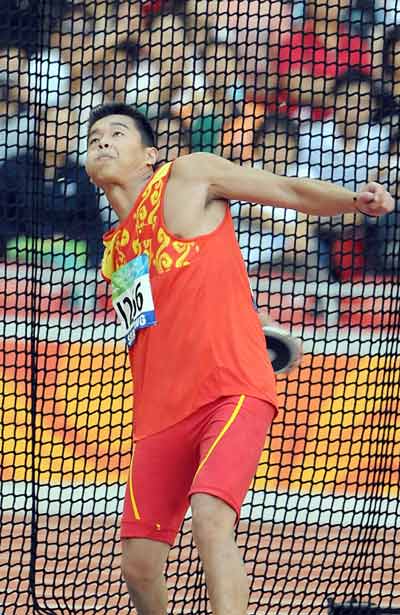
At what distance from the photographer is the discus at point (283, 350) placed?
4984 mm

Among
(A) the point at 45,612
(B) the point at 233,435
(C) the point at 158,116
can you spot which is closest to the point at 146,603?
(B) the point at 233,435

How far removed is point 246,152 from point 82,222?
1162mm

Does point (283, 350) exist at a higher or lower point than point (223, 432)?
higher

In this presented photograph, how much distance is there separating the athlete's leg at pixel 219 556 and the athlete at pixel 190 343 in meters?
0.06

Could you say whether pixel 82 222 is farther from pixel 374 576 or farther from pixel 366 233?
pixel 374 576

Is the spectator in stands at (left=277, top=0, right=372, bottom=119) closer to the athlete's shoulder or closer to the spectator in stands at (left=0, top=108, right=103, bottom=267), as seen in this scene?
the spectator in stands at (left=0, top=108, right=103, bottom=267)

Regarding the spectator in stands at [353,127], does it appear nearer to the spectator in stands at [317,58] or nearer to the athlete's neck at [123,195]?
the spectator in stands at [317,58]

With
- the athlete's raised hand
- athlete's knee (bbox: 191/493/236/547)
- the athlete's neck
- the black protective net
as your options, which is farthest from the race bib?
the black protective net

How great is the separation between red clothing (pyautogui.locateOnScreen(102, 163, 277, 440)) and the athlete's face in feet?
0.73

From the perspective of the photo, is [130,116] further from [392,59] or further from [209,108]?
[209,108]

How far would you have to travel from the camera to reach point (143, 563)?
4.08 m

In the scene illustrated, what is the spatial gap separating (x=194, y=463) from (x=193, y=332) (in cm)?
42

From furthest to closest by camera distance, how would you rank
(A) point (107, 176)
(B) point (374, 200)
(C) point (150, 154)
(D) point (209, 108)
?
(D) point (209, 108) → (C) point (150, 154) → (A) point (107, 176) → (B) point (374, 200)

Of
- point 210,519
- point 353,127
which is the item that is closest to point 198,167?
point 210,519
